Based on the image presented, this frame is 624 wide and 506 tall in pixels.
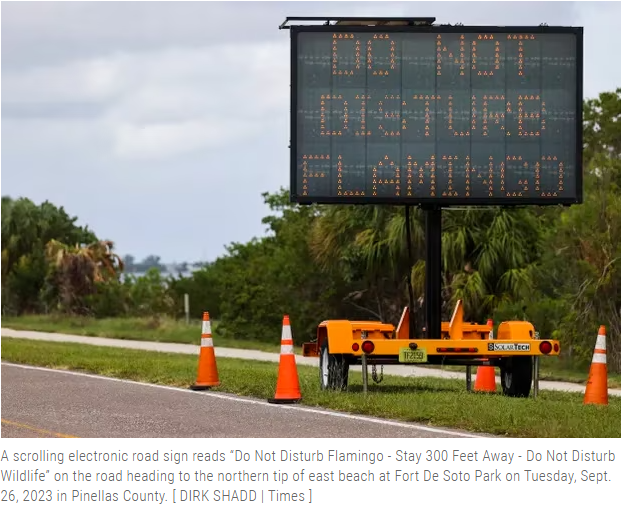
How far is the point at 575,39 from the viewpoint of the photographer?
17.9 meters

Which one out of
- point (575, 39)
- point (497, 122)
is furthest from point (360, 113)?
point (575, 39)

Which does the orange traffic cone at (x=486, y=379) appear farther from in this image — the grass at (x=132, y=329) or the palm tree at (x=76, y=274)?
the palm tree at (x=76, y=274)

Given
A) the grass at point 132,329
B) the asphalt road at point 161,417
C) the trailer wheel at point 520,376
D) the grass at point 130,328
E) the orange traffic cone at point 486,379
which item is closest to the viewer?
the asphalt road at point 161,417

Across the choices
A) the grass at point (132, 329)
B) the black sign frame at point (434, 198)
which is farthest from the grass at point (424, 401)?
the grass at point (132, 329)

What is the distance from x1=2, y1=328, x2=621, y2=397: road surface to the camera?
22.9 metres

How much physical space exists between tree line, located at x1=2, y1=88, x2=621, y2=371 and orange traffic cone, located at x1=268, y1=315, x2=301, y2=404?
2687 millimetres

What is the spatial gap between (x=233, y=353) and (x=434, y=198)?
553 inches

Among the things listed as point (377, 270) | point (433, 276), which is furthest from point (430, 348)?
point (377, 270)

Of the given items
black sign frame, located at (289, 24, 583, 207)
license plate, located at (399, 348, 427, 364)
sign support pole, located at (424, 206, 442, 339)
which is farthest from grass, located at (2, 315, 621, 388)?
license plate, located at (399, 348, 427, 364)

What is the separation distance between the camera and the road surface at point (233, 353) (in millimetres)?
22930

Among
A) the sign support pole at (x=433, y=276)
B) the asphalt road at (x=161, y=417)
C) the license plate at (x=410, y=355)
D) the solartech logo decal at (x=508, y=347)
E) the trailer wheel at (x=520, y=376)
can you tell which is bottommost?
the asphalt road at (x=161, y=417)

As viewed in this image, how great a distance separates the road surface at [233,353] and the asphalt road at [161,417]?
6.81 meters
